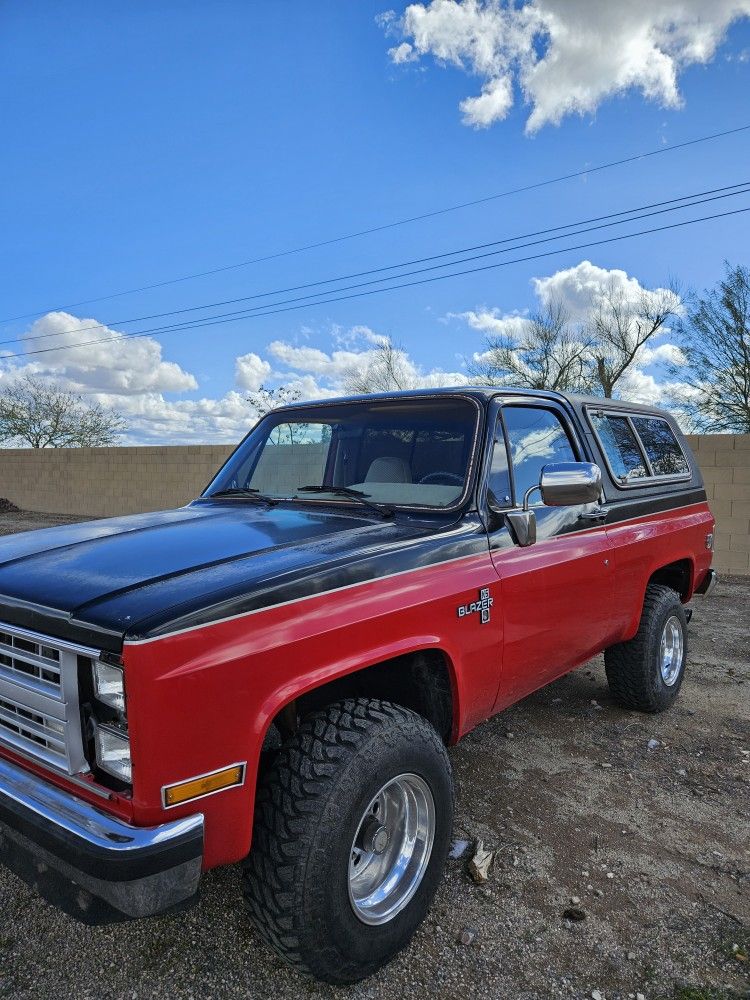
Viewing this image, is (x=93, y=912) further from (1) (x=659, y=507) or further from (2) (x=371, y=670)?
(1) (x=659, y=507)

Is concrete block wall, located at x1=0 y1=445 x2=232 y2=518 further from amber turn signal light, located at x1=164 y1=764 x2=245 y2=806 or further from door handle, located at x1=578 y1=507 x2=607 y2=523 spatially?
amber turn signal light, located at x1=164 y1=764 x2=245 y2=806

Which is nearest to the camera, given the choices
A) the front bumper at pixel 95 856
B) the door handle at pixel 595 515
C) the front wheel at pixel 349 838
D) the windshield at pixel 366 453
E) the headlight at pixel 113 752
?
the front bumper at pixel 95 856

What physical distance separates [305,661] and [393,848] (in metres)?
0.88

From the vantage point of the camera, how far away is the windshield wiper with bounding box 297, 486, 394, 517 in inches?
112

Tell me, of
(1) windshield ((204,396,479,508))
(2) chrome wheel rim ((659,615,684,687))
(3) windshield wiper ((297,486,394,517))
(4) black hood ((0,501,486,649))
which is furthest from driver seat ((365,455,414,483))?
(2) chrome wheel rim ((659,615,684,687))

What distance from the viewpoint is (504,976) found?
6.98 feet

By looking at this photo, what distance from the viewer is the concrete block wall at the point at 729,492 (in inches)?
371

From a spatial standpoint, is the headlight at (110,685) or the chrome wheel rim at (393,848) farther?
the chrome wheel rim at (393,848)

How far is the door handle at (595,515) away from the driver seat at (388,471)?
992 millimetres

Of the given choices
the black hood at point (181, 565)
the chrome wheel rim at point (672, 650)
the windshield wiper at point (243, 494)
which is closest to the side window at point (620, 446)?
the chrome wheel rim at point (672, 650)

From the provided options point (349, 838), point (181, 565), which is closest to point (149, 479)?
point (181, 565)

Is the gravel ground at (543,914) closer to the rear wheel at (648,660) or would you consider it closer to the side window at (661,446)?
the rear wheel at (648,660)

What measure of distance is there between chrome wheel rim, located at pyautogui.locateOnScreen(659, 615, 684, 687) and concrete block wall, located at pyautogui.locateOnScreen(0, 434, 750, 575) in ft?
19.4

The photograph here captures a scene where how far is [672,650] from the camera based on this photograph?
452 cm
